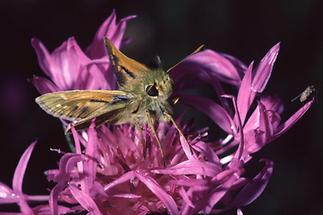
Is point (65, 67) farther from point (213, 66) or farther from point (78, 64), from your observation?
point (213, 66)

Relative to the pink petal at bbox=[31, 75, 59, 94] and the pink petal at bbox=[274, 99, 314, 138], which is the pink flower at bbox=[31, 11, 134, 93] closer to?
the pink petal at bbox=[31, 75, 59, 94]

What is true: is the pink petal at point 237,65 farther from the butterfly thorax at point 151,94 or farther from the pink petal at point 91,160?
the pink petal at point 91,160

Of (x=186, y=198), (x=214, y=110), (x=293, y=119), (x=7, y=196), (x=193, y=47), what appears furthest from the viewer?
(x=193, y=47)

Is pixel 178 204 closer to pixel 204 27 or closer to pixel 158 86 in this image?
pixel 158 86

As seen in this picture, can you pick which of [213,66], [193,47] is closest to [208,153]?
[213,66]

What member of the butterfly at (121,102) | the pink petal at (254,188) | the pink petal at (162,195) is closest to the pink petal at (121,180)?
the pink petal at (162,195)

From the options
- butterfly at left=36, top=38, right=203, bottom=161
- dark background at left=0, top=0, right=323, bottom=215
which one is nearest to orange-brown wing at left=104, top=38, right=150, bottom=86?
butterfly at left=36, top=38, right=203, bottom=161

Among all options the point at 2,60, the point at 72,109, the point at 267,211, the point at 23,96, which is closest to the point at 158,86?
the point at 72,109

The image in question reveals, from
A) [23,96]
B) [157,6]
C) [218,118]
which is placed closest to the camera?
[218,118]
